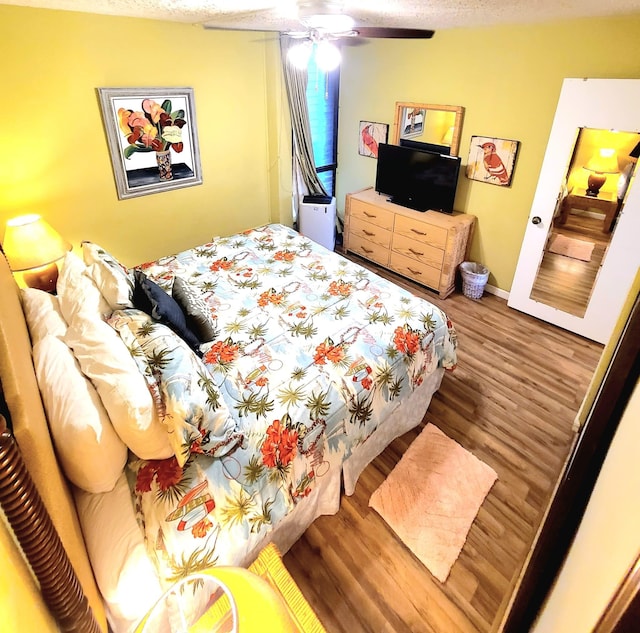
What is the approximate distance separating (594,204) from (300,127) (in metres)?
2.89

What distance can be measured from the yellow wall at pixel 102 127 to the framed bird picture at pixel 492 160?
1935mm

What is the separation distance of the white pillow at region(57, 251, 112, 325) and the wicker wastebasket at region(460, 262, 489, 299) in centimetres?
316

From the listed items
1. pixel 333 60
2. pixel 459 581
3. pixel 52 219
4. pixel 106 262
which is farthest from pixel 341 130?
pixel 459 581

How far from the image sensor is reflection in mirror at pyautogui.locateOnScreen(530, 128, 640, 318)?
9.73 ft

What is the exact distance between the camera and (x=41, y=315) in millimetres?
1739

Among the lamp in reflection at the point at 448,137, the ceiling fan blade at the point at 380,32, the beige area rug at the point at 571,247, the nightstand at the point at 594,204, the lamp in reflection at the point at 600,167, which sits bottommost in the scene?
the beige area rug at the point at 571,247

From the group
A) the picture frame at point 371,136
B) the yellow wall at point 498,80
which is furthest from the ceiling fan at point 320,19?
the picture frame at point 371,136

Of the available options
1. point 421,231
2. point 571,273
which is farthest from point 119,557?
point 571,273

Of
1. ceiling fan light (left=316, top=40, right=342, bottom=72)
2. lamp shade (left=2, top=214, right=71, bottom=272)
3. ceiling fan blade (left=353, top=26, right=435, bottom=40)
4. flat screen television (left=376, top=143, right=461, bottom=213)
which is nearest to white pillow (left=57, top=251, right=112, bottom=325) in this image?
lamp shade (left=2, top=214, right=71, bottom=272)

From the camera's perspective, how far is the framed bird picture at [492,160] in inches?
132

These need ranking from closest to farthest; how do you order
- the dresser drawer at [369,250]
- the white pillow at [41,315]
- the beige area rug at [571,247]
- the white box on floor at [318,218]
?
the white pillow at [41,315] < the beige area rug at [571,247] < the dresser drawer at [369,250] < the white box on floor at [318,218]

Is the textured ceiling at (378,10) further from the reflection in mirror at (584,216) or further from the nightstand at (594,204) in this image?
the nightstand at (594,204)

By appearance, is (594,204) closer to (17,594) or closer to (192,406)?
(192,406)

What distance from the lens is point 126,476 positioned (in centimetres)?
150
